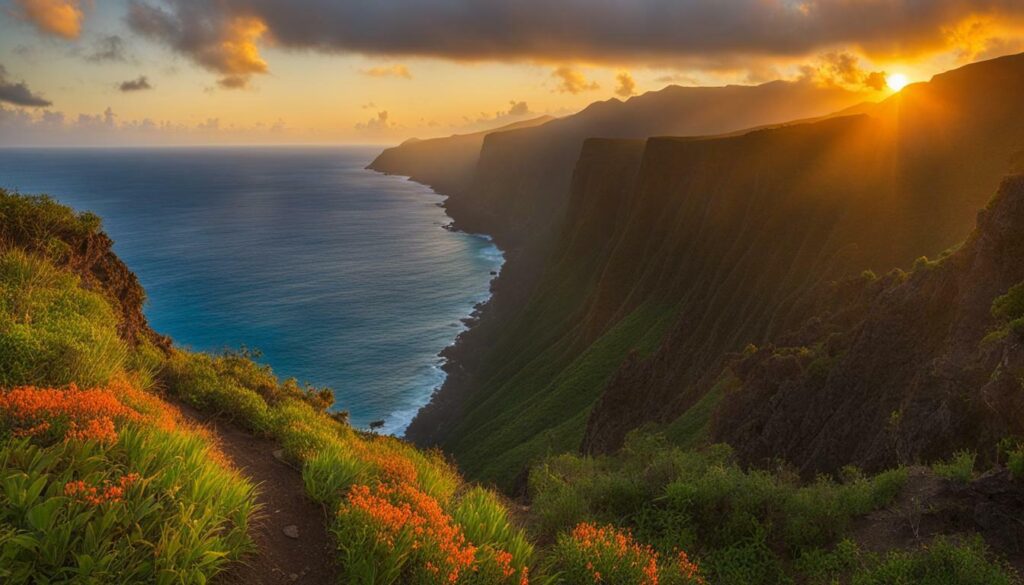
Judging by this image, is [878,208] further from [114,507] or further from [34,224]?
[114,507]

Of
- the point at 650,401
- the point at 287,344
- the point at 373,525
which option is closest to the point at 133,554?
the point at 373,525

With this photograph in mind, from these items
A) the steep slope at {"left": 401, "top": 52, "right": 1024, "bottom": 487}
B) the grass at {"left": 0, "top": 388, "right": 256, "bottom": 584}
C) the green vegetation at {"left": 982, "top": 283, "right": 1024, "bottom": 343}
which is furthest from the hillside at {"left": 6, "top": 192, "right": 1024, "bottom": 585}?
the steep slope at {"left": 401, "top": 52, "right": 1024, "bottom": 487}

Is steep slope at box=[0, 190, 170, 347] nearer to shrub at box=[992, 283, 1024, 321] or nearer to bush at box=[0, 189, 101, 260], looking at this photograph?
bush at box=[0, 189, 101, 260]

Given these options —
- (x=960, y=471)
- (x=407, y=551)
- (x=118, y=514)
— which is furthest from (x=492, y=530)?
(x=960, y=471)

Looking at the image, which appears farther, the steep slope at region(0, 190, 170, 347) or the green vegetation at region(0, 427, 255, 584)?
the steep slope at region(0, 190, 170, 347)

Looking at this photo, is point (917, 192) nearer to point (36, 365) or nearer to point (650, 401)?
point (650, 401)

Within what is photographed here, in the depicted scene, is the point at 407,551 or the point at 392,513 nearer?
the point at 407,551
